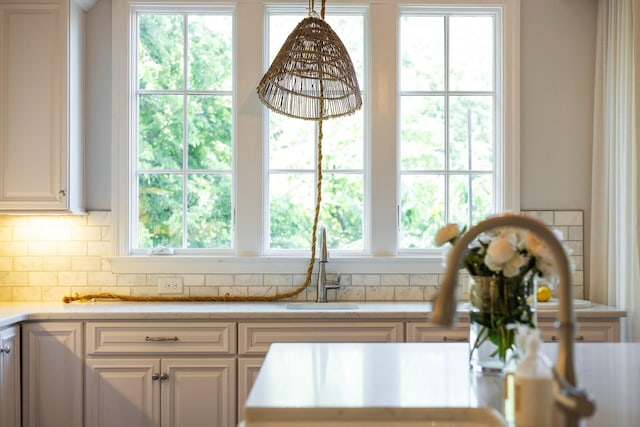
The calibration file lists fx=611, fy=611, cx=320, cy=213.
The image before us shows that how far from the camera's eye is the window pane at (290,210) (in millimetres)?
3781

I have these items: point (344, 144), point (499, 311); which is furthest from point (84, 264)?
point (499, 311)

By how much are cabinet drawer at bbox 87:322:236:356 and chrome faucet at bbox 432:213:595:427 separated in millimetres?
2136

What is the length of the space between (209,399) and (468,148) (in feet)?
7.04

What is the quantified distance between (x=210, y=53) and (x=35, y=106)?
1.06 m

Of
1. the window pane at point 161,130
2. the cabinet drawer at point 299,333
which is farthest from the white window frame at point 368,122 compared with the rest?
the cabinet drawer at point 299,333

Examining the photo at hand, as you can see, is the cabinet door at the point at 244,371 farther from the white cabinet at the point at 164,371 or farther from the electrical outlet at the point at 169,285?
the electrical outlet at the point at 169,285

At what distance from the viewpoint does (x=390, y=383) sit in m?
1.61

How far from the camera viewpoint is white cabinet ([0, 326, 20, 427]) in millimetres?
2924

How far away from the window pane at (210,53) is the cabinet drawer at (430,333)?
1.84m

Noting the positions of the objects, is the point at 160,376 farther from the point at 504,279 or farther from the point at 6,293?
the point at 504,279

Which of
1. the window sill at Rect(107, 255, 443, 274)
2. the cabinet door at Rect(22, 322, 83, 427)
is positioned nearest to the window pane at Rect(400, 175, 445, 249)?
the window sill at Rect(107, 255, 443, 274)

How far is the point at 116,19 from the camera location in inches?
146

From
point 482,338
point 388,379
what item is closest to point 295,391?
point 388,379

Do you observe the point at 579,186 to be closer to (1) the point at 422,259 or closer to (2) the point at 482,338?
(1) the point at 422,259
